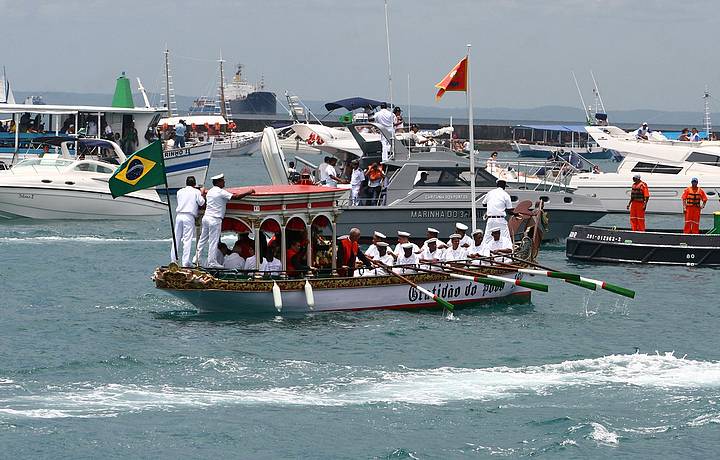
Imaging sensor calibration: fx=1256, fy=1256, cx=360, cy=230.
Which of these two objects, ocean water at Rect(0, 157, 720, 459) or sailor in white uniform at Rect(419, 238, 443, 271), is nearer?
ocean water at Rect(0, 157, 720, 459)

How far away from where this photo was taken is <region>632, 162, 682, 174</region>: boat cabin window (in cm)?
4700

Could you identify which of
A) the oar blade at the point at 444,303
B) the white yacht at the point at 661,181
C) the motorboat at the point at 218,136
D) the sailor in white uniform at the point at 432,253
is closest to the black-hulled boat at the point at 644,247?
the sailor in white uniform at the point at 432,253

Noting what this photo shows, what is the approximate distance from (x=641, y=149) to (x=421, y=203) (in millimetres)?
22577

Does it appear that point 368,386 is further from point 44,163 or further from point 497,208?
point 44,163

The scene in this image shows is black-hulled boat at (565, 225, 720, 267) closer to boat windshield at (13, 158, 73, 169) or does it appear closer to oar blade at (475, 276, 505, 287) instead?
oar blade at (475, 276, 505, 287)

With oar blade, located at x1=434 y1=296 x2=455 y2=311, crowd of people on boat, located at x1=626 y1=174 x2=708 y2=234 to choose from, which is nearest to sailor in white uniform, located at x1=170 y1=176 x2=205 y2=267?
oar blade, located at x1=434 y1=296 x2=455 y2=311

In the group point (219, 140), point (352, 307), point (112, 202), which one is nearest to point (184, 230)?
point (352, 307)

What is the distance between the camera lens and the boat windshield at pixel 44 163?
1646 inches

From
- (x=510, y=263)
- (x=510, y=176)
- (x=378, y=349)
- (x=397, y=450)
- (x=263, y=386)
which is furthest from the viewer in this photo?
(x=510, y=176)

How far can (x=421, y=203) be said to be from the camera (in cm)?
3369

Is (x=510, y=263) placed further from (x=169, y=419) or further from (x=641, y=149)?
(x=641, y=149)

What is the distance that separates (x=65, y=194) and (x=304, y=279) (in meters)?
19.9

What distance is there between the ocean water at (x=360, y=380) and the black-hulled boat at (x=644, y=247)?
13.8ft

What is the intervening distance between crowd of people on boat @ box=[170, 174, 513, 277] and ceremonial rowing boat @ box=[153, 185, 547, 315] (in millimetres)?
67
